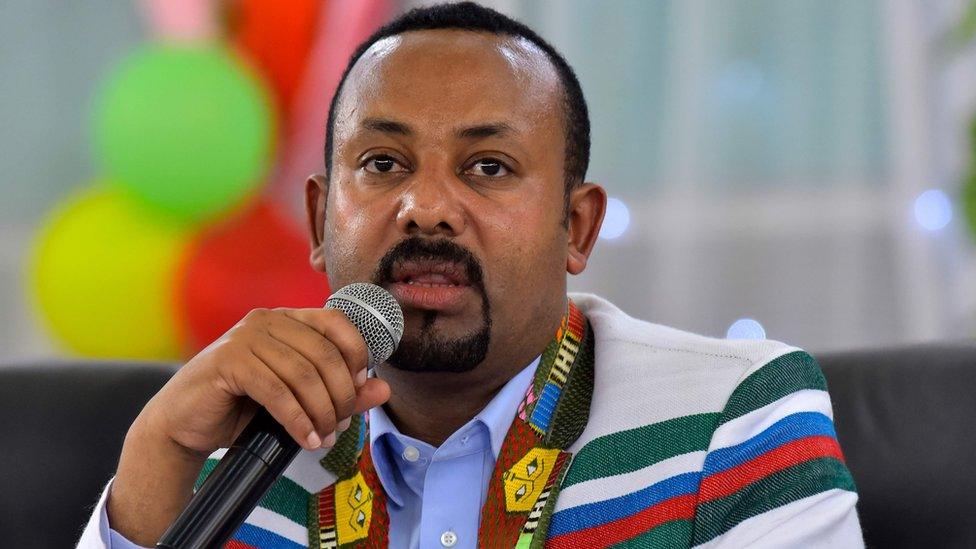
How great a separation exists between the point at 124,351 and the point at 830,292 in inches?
80.9

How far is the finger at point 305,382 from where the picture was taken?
1.13 meters

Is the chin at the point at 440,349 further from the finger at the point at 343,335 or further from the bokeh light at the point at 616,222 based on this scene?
the bokeh light at the point at 616,222

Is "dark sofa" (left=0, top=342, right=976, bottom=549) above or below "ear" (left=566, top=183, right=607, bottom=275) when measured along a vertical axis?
below

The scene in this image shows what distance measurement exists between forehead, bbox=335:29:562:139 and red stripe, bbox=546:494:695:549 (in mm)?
540

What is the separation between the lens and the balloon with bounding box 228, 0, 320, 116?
10.6ft

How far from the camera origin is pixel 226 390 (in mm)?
1262

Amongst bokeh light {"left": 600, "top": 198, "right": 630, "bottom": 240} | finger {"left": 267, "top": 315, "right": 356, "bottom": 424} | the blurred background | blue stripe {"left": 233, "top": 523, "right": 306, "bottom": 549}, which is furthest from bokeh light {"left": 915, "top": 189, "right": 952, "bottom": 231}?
finger {"left": 267, "top": 315, "right": 356, "bottom": 424}

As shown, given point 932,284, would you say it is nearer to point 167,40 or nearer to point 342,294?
point 167,40

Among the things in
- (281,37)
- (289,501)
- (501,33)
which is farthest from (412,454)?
(281,37)

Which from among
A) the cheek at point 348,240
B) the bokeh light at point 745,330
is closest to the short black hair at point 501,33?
the cheek at point 348,240

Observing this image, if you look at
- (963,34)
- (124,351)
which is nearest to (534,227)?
(124,351)

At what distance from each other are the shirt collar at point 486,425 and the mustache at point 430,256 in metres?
0.20

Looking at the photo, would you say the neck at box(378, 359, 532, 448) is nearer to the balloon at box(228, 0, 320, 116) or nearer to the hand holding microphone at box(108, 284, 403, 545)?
the hand holding microphone at box(108, 284, 403, 545)

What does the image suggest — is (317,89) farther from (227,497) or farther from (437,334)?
(227,497)
